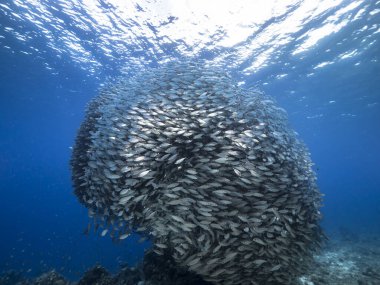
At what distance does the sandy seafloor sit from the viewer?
834 centimetres

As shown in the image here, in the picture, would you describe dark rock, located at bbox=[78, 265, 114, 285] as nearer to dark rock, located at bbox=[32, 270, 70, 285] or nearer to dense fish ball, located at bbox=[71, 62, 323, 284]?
dark rock, located at bbox=[32, 270, 70, 285]

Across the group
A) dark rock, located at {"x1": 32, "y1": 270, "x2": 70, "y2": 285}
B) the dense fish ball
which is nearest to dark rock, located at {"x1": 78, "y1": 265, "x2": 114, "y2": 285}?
dark rock, located at {"x1": 32, "y1": 270, "x2": 70, "y2": 285}

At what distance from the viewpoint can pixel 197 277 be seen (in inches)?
307

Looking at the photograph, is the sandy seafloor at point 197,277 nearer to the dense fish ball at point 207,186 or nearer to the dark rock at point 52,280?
the dark rock at point 52,280

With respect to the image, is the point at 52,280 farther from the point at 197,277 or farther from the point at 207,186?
the point at 207,186

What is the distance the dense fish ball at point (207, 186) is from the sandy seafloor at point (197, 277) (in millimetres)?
1139

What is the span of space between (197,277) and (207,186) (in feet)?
10.5

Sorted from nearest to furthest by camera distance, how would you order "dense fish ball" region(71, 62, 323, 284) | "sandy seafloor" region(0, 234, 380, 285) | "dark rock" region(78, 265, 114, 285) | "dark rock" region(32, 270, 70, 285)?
"dense fish ball" region(71, 62, 323, 284)
"sandy seafloor" region(0, 234, 380, 285)
"dark rock" region(78, 265, 114, 285)
"dark rock" region(32, 270, 70, 285)

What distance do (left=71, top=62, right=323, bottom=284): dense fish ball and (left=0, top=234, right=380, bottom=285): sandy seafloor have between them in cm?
114

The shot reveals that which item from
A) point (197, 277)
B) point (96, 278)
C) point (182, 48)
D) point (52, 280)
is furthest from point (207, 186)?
point (182, 48)

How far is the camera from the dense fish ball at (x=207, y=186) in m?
6.41

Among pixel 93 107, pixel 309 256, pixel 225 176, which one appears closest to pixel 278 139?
pixel 225 176

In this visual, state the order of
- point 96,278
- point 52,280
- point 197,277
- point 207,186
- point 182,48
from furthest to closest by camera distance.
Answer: point 182,48 < point 52,280 < point 96,278 < point 197,277 < point 207,186

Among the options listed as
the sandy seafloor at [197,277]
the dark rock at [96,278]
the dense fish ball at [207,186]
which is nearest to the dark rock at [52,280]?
the sandy seafloor at [197,277]
